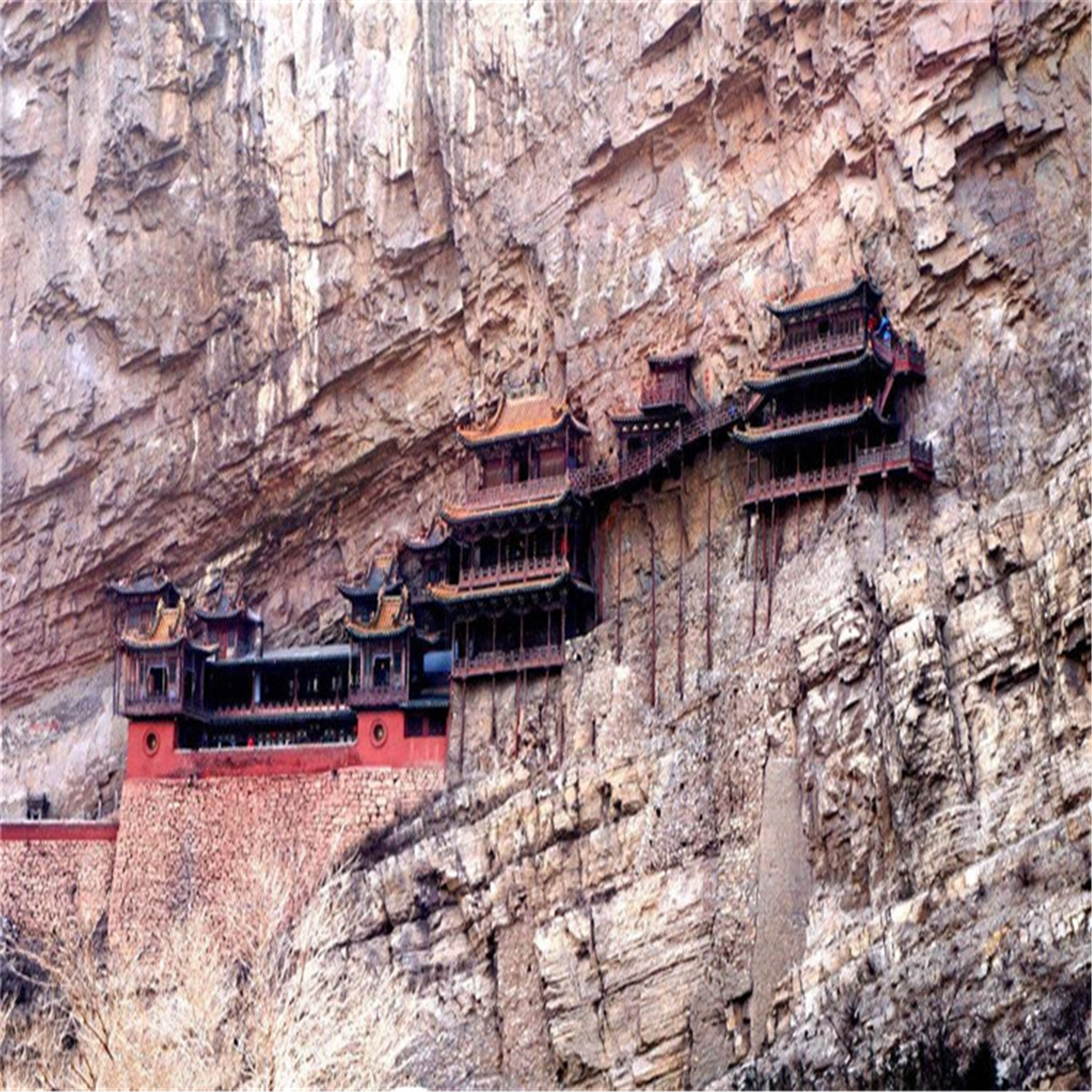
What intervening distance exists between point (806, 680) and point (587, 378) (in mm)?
12222

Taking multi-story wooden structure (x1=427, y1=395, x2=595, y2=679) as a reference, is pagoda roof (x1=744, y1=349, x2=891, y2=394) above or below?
above

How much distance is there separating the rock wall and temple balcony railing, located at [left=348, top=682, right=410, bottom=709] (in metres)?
5.77

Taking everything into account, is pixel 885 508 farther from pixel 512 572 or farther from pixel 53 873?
pixel 53 873

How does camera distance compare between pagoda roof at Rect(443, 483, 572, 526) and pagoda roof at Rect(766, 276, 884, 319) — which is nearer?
pagoda roof at Rect(766, 276, 884, 319)

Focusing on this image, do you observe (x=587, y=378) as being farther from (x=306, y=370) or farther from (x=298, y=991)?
(x=298, y=991)

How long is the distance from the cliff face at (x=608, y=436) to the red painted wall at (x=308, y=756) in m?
0.90

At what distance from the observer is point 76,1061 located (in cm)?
3139

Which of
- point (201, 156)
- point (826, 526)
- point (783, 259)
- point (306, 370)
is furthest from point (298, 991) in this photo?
point (201, 156)

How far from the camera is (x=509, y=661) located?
152 ft

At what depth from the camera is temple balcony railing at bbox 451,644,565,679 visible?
1806 inches

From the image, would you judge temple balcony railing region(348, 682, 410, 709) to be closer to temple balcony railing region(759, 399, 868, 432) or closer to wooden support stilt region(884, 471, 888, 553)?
temple balcony railing region(759, 399, 868, 432)

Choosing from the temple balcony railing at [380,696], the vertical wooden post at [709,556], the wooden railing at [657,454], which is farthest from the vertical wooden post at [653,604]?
the temple balcony railing at [380,696]

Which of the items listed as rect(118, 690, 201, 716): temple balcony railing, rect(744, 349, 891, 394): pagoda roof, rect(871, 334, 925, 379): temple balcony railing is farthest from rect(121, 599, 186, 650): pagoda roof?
rect(871, 334, 925, 379): temple balcony railing

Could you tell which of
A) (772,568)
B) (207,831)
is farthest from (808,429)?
(207,831)
